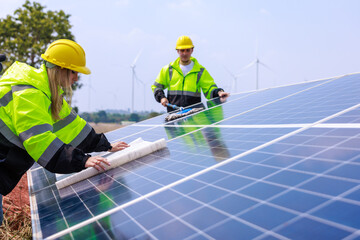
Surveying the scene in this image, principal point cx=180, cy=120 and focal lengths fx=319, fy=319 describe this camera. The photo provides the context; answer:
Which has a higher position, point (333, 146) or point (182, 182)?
point (333, 146)

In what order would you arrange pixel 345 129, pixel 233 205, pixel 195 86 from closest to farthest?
pixel 233 205 → pixel 345 129 → pixel 195 86

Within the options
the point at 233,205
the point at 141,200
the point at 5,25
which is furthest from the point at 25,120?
the point at 5,25

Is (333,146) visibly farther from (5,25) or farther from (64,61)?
(5,25)

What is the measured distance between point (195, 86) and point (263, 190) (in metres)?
7.06

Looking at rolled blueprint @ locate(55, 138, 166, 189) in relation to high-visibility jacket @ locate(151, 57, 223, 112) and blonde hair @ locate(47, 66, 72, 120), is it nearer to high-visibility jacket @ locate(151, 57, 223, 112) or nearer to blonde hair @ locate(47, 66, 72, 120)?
blonde hair @ locate(47, 66, 72, 120)

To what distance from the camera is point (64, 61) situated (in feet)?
11.8

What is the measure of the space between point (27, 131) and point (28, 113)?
0.17 meters

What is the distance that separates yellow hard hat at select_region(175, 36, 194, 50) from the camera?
8.95 meters

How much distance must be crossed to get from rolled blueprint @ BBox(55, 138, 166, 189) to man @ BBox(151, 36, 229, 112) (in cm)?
437

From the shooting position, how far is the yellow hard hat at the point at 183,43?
8.95 metres

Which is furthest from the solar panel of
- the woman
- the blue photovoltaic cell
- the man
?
the man

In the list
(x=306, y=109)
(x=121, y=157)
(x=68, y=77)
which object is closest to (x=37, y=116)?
(x=68, y=77)

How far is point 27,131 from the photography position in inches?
119

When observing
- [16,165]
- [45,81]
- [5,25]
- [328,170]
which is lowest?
[16,165]
